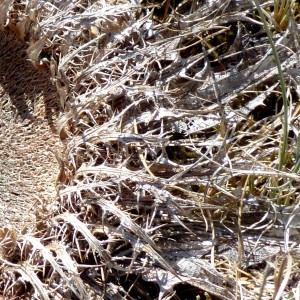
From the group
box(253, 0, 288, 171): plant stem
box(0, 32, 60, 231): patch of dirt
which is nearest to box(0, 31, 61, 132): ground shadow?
box(0, 32, 60, 231): patch of dirt

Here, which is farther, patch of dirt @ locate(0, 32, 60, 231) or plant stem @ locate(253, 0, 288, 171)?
patch of dirt @ locate(0, 32, 60, 231)

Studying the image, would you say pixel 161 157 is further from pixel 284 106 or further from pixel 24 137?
pixel 24 137

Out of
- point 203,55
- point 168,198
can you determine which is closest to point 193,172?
point 168,198

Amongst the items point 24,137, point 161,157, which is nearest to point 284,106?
point 161,157

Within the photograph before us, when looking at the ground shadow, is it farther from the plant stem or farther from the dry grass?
the plant stem

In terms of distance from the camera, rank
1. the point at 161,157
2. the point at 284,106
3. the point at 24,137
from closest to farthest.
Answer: the point at 284,106 < the point at 161,157 < the point at 24,137

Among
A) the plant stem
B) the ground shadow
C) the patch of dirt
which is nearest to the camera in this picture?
the plant stem

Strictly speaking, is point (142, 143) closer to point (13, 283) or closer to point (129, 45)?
point (129, 45)

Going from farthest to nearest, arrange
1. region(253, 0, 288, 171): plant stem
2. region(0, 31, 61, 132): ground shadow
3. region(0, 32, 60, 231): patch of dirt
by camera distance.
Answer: region(0, 31, 61, 132): ground shadow < region(0, 32, 60, 231): patch of dirt < region(253, 0, 288, 171): plant stem
